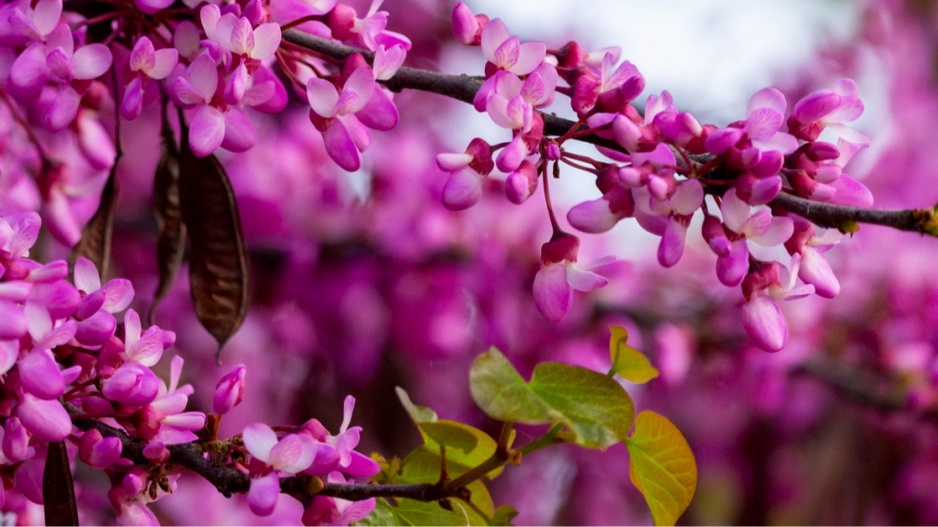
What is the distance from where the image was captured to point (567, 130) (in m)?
0.43

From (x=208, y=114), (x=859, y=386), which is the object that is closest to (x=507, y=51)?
(x=208, y=114)

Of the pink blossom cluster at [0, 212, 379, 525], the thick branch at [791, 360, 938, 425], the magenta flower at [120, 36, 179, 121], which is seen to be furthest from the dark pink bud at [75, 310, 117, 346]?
the thick branch at [791, 360, 938, 425]

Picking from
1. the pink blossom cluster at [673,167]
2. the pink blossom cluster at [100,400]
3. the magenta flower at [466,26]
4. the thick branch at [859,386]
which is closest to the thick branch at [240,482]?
the pink blossom cluster at [100,400]

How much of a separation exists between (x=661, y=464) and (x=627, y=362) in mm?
52

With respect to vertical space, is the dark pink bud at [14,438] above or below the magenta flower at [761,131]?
below

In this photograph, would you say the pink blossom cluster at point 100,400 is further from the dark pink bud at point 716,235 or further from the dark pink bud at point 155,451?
the dark pink bud at point 716,235

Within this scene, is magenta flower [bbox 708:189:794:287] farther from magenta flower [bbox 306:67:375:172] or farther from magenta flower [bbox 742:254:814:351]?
magenta flower [bbox 306:67:375:172]

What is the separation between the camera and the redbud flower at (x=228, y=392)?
42 cm

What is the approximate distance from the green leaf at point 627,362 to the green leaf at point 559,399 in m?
0.05

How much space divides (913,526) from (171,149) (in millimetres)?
1112

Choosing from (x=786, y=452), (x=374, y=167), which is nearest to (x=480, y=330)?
(x=374, y=167)

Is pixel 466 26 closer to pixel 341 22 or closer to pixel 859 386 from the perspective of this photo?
→ pixel 341 22

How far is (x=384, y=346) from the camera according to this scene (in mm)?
1222

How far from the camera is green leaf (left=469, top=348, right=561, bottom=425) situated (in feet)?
1.24
